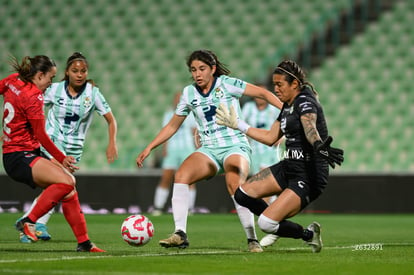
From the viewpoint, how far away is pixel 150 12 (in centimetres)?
2070

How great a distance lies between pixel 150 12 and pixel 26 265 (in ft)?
51.0

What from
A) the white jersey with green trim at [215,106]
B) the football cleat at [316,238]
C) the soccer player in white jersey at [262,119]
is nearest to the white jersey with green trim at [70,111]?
the white jersey with green trim at [215,106]

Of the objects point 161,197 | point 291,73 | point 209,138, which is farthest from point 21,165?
point 161,197

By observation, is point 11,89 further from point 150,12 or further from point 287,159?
point 150,12

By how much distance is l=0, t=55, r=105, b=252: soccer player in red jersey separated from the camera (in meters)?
6.81

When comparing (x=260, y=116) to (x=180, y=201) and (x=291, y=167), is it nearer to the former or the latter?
(x=180, y=201)

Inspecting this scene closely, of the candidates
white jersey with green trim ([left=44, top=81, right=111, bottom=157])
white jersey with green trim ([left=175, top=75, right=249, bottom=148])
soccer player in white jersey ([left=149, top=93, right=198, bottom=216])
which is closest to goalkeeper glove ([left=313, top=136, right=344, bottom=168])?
white jersey with green trim ([left=175, top=75, right=249, bottom=148])

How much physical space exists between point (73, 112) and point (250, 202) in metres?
2.52

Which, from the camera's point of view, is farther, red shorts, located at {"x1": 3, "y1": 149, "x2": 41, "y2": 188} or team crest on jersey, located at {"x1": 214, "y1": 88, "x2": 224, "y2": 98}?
team crest on jersey, located at {"x1": 214, "y1": 88, "x2": 224, "y2": 98}

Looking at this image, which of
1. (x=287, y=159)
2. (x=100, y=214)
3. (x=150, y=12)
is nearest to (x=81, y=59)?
(x=287, y=159)

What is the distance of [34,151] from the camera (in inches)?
282

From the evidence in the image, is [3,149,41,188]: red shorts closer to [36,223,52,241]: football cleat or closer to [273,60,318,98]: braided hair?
[36,223,52,241]: football cleat

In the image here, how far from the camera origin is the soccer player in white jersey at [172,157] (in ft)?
47.8

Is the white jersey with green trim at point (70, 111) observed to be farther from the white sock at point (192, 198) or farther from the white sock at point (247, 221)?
the white sock at point (192, 198)
